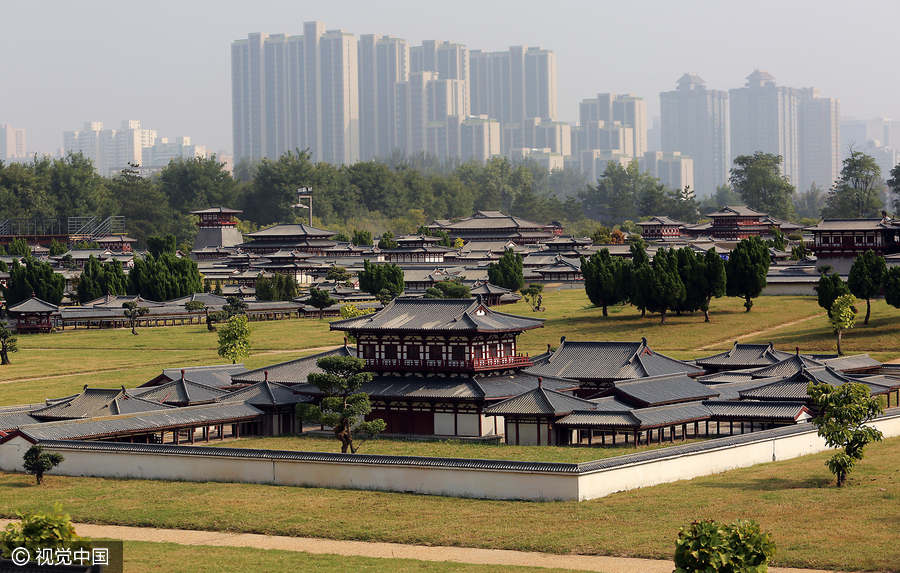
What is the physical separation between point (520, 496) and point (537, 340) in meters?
41.1

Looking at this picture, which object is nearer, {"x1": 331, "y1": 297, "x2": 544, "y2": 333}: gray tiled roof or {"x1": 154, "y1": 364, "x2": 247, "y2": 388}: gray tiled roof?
{"x1": 331, "y1": 297, "x2": 544, "y2": 333}: gray tiled roof

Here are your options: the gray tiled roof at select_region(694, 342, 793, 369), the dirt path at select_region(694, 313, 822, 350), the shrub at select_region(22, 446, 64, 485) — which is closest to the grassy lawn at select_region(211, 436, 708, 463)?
the shrub at select_region(22, 446, 64, 485)

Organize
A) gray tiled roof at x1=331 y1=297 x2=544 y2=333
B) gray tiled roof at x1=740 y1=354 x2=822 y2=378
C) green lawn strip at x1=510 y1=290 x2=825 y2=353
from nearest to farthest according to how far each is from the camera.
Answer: gray tiled roof at x1=331 y1=297 x2=544 y2=333, gray tiled roof at x1=740 y1=354 x2=822 y2=378, green lawn strip at x1=510 y1=290 x2=825 y2=353

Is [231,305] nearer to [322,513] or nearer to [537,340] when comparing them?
[537,340]

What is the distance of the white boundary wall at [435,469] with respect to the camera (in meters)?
38.3

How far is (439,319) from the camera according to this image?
5369cm

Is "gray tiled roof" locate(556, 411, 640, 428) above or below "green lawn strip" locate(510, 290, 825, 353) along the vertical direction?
below

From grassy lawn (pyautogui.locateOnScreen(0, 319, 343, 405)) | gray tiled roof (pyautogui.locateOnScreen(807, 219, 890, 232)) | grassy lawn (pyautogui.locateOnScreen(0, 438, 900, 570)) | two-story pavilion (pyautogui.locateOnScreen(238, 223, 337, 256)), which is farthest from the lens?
two-story pavilion (pyautogui.locateOnScreen(238, 223, 337, 256))

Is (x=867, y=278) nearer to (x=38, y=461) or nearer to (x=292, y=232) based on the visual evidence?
(x=38, y=461)

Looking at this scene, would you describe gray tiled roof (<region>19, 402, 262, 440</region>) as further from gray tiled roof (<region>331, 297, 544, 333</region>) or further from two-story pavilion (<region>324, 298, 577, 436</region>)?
gray tiled roof (<region>331, 297, 544, 333</region>)

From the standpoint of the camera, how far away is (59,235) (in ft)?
552

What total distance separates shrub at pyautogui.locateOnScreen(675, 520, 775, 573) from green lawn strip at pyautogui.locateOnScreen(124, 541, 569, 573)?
6288 millimetres

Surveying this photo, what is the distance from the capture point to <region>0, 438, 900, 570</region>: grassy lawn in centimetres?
3206

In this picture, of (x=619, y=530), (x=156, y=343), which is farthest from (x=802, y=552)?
(x=156, y=343)
